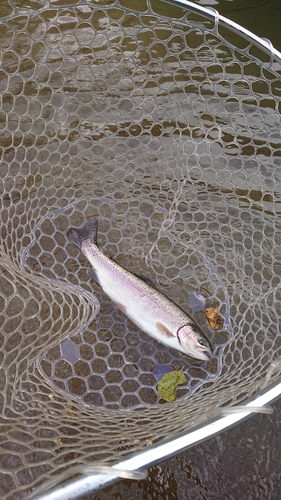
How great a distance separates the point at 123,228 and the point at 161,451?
181 cm

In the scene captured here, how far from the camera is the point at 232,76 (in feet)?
11.4

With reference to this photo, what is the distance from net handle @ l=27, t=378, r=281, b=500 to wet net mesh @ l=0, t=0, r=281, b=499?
0.53m

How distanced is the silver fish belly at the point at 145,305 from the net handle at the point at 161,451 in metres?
0.95

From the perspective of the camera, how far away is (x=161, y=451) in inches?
45.5

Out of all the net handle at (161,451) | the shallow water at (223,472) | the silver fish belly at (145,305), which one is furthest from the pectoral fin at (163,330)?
the net handle at (161,451)

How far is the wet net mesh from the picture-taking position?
7.20ft

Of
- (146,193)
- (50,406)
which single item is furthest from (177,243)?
(50,406)

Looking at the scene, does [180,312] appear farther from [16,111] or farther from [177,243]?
[16,111]

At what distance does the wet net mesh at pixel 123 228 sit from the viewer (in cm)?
219

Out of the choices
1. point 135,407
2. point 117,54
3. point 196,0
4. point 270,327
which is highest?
point 196,0

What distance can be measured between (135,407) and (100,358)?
1.14 feet

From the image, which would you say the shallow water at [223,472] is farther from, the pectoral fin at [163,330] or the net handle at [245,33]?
the net handle at [245,33]

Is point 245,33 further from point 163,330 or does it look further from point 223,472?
point 223,472

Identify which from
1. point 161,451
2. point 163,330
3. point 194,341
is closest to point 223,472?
point 194,341
